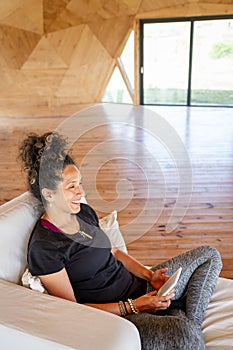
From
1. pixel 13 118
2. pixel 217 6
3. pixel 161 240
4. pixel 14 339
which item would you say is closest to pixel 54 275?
pixel 14 339

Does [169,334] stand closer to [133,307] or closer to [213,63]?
[133,307]

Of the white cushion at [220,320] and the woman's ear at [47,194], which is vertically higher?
the woman's ear at [47,194]

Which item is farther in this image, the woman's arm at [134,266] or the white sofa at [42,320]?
the woman's arm at [134,266]

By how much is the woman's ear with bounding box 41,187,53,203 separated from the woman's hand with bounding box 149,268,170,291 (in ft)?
1.95

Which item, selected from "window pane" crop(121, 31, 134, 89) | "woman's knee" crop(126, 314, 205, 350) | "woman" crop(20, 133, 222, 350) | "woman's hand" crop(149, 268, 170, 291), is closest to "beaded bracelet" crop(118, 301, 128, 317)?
"woman" crop(20, 133, 222, 350)

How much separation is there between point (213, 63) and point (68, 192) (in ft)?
23.0

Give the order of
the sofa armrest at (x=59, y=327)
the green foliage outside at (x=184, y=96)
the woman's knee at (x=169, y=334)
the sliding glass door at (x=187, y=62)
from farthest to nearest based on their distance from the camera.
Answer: the green foliage outside at (x=184, y=96) → the sliding glass door at (x=187, y=62) → the woman's knee at (x=169, y=334) → the sofa armrest at (x=59, y=327)

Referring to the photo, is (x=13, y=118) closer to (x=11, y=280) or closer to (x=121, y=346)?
(x=11, y=280)

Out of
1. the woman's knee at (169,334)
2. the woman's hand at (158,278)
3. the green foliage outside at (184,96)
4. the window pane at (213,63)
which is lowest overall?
the woman's knee at (169,334)

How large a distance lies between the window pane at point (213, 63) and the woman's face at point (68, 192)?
6846 millimetres

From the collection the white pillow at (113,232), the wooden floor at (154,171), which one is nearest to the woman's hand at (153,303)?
the white pillow at (113,232)

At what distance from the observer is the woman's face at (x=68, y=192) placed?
1.36m

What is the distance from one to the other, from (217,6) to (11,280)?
712cm

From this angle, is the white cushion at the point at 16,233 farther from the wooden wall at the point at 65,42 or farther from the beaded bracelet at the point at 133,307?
the wooden wall at the point at 65,42
